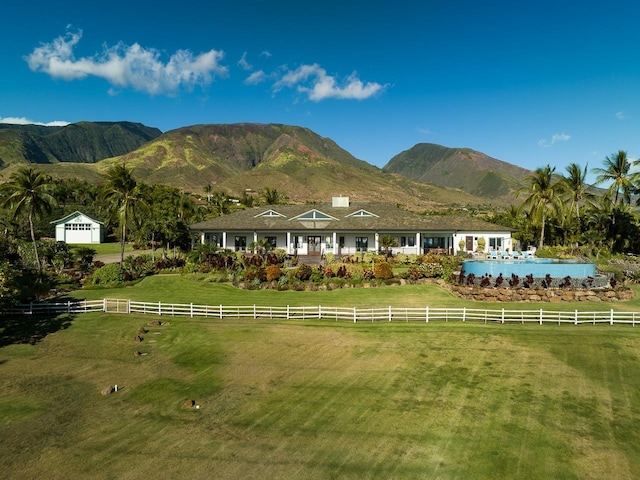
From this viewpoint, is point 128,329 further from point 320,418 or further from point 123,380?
point 320,418

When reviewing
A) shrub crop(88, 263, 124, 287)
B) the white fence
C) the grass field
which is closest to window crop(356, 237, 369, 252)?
the white fence

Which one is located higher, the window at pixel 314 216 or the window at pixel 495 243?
the window at pixel 314 216

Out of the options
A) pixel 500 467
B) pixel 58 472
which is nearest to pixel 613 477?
pixel 500 467

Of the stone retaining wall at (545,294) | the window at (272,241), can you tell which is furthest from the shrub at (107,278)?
the stone retaining wall at (545,294)

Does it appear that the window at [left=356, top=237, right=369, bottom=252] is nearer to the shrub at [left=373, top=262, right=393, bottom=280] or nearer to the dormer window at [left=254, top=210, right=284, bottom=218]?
the dormer window at [left=254, top=210, right=284, bottom=218]

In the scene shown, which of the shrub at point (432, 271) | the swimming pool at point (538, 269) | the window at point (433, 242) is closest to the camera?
the swimming pool at point (538, 269)

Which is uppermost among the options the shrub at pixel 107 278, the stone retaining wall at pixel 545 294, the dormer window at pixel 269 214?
the dormer window at pixel 269 214

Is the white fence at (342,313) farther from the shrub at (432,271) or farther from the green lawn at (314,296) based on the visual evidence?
the shrub at (432,271)
